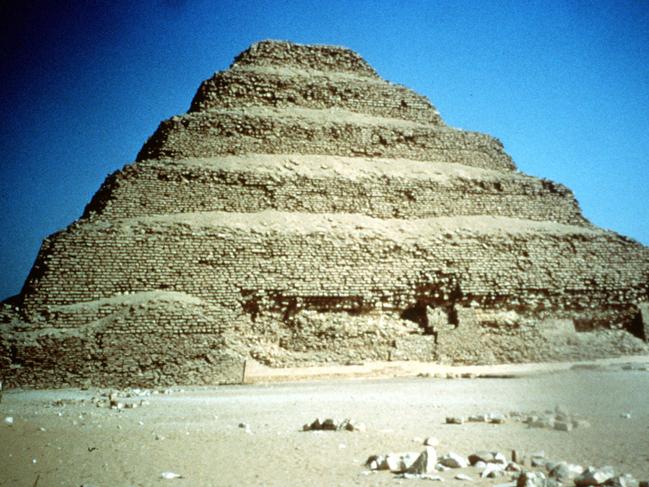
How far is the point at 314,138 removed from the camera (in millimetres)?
20391

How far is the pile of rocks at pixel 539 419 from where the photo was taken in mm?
5203

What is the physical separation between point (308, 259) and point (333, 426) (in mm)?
9582

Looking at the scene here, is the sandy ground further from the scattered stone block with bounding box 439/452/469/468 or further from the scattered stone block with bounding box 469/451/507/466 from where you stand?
the scattered stone block with bounding box 469/451/507/466

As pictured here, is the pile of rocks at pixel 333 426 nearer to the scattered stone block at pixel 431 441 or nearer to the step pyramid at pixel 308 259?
the scattered stone block at pixel 431 441

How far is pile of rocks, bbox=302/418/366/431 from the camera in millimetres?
6233

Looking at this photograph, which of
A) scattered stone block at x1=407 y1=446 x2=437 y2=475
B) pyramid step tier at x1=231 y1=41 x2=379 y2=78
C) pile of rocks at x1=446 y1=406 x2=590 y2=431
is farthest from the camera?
pyramid step tier at x1=231 y1=41 x2=379 y2=78

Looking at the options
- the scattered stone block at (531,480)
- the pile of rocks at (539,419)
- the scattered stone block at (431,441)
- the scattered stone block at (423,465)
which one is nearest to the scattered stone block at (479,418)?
the pile of rocks at (539,419)

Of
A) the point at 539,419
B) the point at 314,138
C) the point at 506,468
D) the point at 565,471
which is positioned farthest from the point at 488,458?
the point at 314,138

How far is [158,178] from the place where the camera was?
679 inches

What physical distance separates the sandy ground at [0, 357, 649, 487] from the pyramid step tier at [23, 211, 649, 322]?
5.41m

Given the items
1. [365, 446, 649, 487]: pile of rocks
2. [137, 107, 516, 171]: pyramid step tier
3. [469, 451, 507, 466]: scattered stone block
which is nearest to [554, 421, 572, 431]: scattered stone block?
[365, 446, 649, 487]: pile of rocks

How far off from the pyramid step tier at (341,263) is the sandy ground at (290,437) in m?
5.41

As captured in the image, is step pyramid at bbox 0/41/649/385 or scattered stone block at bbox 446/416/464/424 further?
step pyramid at bbox 0/41/649/385

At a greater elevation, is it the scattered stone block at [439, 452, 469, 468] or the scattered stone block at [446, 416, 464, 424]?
the scattered stone block at [439, 452, 469, 468]
